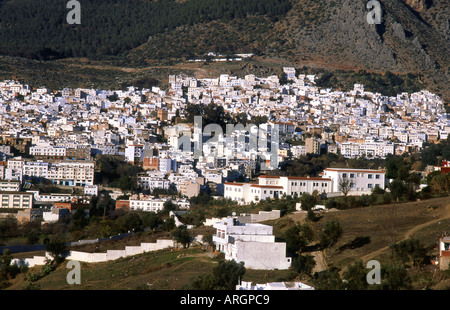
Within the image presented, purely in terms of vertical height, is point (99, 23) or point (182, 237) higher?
point (99, 23)

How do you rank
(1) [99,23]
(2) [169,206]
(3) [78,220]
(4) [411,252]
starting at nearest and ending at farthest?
1. (4) [411,252]
2. (3) [78,220]
3. (2) [169,206]
4. (1) [99,23]

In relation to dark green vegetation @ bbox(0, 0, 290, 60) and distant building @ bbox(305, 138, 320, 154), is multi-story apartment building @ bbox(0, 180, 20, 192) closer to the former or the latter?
distant building @ bbox(305, 138, 320, 154)

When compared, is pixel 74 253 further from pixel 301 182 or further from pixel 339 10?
pixel 339 10

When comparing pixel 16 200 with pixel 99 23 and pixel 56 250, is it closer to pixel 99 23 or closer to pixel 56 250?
pixel 56 250

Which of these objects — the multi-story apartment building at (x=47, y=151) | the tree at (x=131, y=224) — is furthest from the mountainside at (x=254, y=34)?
the tree at (x=131, y=224)

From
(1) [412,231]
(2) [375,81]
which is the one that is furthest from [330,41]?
(1) [412,231]

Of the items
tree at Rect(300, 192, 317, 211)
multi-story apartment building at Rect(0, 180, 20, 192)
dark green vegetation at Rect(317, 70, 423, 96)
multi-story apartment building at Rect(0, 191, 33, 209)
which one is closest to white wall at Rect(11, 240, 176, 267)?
tree at Rect(300, 192, 317, 211)

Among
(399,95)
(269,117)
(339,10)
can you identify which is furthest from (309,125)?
(339,10)

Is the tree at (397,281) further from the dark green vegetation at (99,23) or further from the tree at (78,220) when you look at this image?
the dark green vegetation at (99,23)
